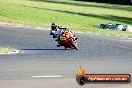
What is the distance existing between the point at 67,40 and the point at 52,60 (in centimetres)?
450

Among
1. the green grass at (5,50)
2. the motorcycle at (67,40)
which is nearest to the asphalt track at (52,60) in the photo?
the motorcycle at (67,40)

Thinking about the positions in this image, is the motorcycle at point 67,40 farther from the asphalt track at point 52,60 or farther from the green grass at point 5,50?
the green grass at point 5,50

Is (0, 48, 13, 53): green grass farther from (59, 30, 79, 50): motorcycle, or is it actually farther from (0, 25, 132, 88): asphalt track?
(59, 30, 79, 50): motorcycle

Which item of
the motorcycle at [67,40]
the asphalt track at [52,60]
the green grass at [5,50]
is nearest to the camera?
the asphalt track at [52,60]

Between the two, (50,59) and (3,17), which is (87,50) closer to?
(50,59)

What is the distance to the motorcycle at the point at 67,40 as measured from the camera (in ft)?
87.9

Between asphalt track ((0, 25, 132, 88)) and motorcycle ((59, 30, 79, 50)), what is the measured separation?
442mm

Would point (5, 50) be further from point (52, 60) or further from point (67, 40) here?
point (52, 60)

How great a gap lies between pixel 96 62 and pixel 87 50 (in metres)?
5.13

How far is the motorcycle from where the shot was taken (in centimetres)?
2680

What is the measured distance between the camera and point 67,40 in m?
27.1

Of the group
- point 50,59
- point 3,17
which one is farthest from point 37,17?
point 50,59

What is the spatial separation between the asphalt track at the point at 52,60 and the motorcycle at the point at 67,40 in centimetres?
44

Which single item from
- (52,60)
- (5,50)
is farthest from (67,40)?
(52,60)
